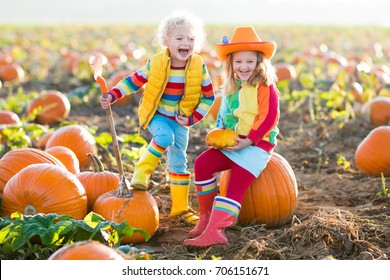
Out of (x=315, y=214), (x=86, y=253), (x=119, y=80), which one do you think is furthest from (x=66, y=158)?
(x=119, y=80)

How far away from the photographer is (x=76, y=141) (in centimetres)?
654

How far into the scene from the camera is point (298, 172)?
683 centimetres

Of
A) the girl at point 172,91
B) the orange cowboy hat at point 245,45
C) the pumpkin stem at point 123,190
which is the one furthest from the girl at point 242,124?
the pumpkin stem at point 123,190

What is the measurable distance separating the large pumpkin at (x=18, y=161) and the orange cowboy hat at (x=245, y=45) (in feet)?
5.10

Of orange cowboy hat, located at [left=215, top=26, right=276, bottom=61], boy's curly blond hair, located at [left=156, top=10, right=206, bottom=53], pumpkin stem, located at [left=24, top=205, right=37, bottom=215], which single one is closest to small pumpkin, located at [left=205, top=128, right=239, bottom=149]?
orange cowboy hat, located at [left=215, top=26, right=276, bottom=61]

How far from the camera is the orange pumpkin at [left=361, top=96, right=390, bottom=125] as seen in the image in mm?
8234

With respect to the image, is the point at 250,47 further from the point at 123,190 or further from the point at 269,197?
the point at 123,190

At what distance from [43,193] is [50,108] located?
4.43 metres

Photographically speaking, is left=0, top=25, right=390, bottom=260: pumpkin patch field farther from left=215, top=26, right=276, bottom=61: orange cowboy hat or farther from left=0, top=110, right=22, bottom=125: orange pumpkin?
left=215, top=26, right=276, bottom=61: orange cowboy hat

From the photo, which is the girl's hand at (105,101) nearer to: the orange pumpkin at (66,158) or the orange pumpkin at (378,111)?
the orange pumpkin at (66,158)

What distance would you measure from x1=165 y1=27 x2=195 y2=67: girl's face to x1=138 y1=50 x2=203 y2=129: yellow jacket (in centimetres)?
9

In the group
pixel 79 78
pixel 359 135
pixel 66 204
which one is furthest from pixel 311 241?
pixel 79 78

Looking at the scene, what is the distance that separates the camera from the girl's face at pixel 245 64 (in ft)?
15.7
